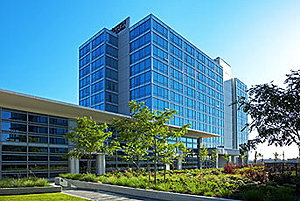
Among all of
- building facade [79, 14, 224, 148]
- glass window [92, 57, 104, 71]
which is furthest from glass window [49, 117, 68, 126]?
glass window [92, 57, 104, 71]

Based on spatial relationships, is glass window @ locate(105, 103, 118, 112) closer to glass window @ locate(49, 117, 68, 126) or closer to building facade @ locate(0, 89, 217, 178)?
building facade @ locate(0, 89, 217, 178)

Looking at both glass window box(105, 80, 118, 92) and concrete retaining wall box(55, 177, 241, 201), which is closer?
concrete retaining wall box(55, 177, 241, 201)

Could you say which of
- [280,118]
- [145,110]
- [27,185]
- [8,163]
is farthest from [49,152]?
[280,118]

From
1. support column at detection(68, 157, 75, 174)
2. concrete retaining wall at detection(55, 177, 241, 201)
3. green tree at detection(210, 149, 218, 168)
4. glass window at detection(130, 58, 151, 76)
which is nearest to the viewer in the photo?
concrete retaining wall at detection(55, 177, 241, 201)

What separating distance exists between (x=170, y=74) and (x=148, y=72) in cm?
616

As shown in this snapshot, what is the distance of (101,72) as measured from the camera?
55656mm

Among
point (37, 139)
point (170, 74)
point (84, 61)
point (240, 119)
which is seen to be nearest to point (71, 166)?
point (37, 139)

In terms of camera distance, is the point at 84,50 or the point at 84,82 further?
the point at 84,50

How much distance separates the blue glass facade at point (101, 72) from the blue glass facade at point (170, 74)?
5.25m

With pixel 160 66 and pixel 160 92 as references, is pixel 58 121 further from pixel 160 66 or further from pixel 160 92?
pixel 160 66

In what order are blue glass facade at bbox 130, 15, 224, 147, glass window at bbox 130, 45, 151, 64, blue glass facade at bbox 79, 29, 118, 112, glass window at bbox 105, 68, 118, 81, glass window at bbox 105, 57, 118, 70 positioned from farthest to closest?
glass window at bbox 105, 57, 118, 70 < glass window at bbox 105, 68, 118, 81 < blue glass facade at bbox 79, 29, 118, 112 < glass window at bbox 130, 45, 151, 64 < blue glass facade at bbox 130, 15, 224, 147

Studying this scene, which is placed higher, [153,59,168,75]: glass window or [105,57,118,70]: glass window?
[105,57,118,70]: glass window

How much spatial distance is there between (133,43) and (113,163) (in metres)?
26.9

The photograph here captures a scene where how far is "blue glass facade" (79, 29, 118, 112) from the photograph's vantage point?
54438mm
